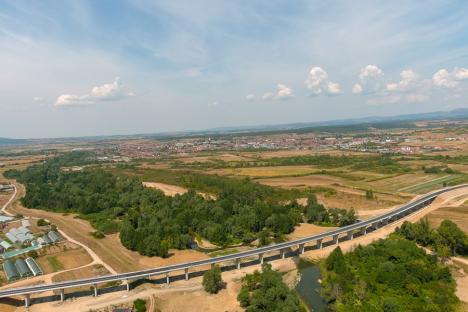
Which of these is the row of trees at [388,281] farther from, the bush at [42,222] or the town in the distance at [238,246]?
the bush at [42,222]

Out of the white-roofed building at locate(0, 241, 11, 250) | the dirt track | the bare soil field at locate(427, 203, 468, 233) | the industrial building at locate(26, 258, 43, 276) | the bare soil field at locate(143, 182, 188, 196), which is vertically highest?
the white-roofed building at locate(0, 241, 11, 250)

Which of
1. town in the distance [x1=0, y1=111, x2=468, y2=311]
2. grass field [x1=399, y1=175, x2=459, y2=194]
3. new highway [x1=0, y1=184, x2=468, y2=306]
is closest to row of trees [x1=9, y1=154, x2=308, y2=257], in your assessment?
town in the distance [x1=0, y1=111, x2=468, y2=311]

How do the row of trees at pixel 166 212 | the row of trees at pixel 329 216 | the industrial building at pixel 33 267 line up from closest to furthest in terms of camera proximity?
the industrial building at pixel 33 267 → the row of trees at pixel 166 212 → the row of trees at pixel 329 216

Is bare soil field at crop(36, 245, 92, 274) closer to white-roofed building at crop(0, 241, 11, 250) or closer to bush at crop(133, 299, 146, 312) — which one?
white-roofed building at crop(0, 241, 11, 250)

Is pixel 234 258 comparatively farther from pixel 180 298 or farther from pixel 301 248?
pixel 301 248

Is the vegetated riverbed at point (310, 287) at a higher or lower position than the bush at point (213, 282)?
lower

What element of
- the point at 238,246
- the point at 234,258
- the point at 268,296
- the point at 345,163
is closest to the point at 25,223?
the point at 238,246

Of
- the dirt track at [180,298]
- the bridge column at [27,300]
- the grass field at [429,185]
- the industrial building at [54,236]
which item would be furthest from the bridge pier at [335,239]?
the industrial building at [54,236]
